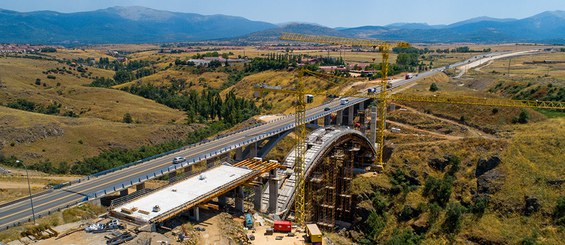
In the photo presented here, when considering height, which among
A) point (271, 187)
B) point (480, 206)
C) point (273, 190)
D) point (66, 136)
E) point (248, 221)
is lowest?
point (480, 206)

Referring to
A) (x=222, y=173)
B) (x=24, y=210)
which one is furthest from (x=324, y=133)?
(x=24, y=210)

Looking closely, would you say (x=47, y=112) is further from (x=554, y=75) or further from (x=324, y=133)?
(x=554, y=75)

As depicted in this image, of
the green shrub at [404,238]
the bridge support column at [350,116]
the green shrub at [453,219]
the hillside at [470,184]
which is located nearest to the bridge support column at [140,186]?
the green shrub at [404,238]

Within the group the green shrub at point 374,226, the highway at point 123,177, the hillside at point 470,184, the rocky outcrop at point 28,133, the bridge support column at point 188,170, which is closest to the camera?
the highway at point 123,177

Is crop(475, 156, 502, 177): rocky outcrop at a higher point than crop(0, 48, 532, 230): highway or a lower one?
lower

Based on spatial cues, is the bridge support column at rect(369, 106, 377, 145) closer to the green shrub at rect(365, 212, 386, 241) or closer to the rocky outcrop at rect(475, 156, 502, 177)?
the rocky outcrop at rect(475, 156, 502, 177)

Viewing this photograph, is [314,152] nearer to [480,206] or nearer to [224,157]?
[224,157]

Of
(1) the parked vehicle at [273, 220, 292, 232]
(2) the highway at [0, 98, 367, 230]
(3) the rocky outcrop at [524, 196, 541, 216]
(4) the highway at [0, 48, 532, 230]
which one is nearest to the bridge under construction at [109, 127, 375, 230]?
(4) the highway at [0, 48, 532, 230]

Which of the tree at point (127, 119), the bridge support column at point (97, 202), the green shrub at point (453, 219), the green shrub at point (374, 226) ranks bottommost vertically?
the green shrub at point (374, 226)

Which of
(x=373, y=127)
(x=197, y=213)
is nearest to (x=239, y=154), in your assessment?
(x=197, y=213)

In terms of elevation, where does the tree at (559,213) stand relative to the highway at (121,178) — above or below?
below

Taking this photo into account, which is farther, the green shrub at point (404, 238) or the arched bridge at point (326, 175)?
the arched bridge at point (326, 175)

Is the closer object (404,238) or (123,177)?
(123,177)

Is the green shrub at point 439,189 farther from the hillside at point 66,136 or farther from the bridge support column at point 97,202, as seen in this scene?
the hillside at point 66,136
